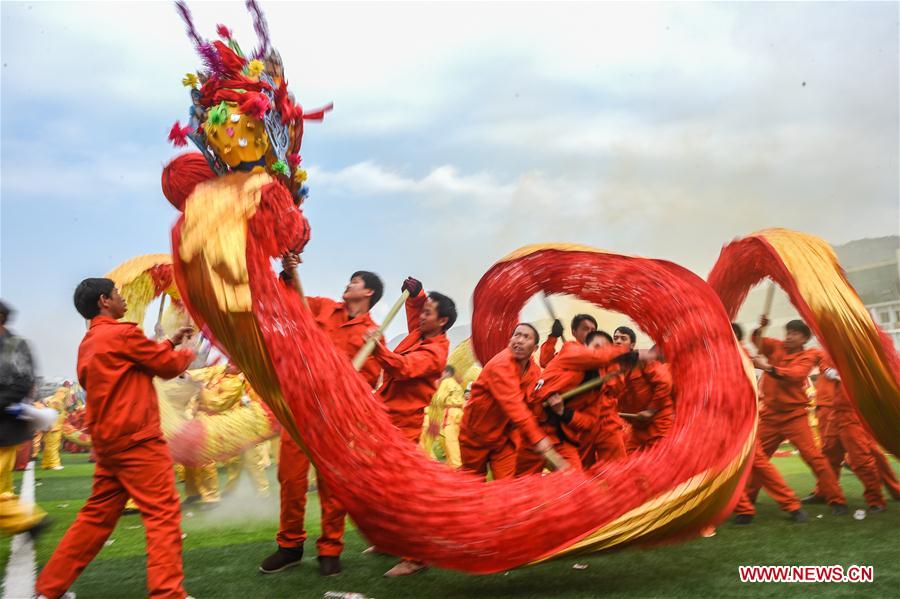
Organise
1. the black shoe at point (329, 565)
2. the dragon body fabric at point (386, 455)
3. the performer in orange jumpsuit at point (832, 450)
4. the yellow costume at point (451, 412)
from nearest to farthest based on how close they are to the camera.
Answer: the dragon body fabric at point (386, 455) < the black shoe at point (329, 565) < the performer in orange jumpsuit at point (832, 450) < the yellow costume at point (451, 412)

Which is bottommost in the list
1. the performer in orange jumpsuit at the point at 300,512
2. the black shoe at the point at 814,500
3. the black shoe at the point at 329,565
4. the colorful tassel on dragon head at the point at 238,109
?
the black shoe at the point at 814,500

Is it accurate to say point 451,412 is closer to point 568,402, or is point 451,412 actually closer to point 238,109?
point 568,402

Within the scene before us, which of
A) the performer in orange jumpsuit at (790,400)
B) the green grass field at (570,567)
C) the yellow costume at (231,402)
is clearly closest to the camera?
the green grass field at (570,567)

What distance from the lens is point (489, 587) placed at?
3730 mm

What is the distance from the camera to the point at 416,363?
4.24 m

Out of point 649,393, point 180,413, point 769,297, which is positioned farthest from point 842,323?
point 180,413

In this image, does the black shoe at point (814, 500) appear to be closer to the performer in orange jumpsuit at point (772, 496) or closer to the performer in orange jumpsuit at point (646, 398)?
the performer in orange jumpsuit at point (772, 496)

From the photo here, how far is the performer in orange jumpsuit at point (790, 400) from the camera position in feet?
18.7

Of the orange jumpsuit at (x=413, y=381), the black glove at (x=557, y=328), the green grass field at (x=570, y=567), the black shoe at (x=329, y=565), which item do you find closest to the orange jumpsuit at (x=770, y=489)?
the green grass field at (x=570, y=567)

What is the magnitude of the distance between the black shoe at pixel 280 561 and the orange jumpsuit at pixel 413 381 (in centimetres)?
85

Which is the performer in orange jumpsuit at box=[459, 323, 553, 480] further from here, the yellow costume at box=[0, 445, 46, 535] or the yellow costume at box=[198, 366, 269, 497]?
the yellow costume at box=[198, 366, 269, 497]

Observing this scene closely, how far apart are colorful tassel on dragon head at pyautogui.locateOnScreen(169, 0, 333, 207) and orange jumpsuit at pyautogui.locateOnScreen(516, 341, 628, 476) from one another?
67.5 inches

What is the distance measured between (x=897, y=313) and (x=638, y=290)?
28.0 ft

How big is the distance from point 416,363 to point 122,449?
1.52 metres
